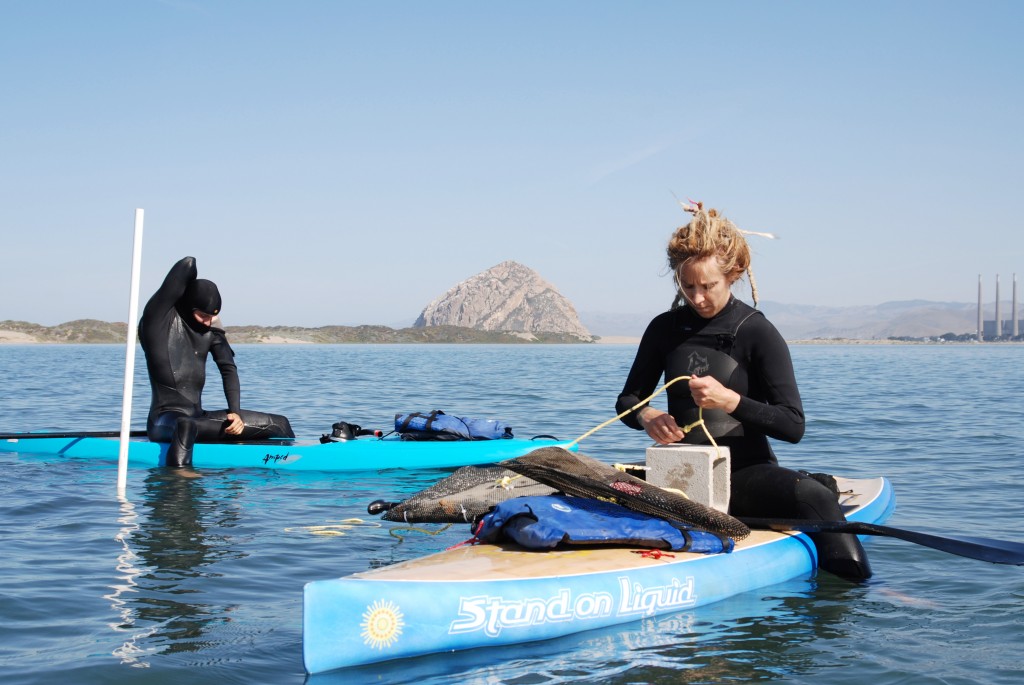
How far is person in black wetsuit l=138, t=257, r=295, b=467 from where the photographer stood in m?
10.5

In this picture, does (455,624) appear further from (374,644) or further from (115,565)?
(115,565)

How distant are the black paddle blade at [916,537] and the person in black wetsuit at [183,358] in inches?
275

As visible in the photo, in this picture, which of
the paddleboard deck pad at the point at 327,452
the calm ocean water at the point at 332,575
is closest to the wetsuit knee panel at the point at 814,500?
the calm ocean water at the point at 332,575

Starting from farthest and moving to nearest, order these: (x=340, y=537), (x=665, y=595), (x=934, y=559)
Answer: (x=340, y=537), (x=934, y=559), (x=665, y=595)

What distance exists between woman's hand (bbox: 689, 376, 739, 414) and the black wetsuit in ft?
0.30

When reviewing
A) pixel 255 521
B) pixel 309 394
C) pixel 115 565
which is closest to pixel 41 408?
pixel 309 394

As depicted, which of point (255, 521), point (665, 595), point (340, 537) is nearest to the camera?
point (665, 595)

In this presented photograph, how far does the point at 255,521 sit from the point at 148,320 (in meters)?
3.55

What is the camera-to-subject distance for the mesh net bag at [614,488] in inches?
203

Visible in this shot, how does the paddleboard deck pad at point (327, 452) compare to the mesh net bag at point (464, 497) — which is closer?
the mesh net bag at point (464, 497)

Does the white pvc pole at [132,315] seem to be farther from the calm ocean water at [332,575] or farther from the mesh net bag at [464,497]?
the mesh net bag at [464,497]

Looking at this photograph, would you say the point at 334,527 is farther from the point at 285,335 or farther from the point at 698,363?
the point at 285,335

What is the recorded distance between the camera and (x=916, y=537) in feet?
17.9

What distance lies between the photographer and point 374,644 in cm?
429
